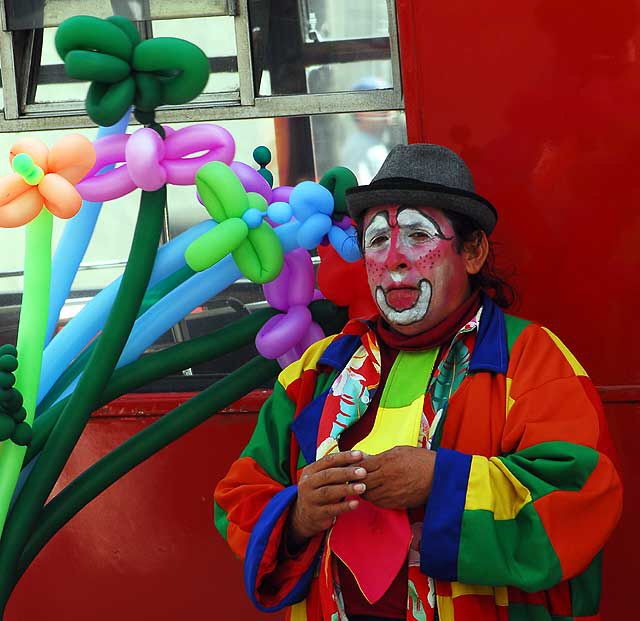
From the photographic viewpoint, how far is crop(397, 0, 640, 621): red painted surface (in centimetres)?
284

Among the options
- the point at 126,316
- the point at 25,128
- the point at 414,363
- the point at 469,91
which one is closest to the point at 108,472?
the point at 126,316

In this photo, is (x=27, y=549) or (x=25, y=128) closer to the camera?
(x=27, y=549)

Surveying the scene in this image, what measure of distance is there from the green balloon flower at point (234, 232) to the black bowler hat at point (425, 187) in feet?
0.67

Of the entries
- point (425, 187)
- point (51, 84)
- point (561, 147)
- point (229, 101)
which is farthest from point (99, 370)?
point (561, 147)

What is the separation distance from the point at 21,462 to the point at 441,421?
899 millimetres

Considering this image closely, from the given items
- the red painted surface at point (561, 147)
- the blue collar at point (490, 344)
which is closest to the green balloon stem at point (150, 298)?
the red painted surface at point (561, 147)

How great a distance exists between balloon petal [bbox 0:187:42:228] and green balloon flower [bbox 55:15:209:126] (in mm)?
209

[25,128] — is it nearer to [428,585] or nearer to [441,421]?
[441,421]

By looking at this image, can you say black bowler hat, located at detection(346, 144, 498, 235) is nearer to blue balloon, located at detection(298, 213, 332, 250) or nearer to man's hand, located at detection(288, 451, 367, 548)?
blue balloon, located at detection(298, 213, 332, 250)

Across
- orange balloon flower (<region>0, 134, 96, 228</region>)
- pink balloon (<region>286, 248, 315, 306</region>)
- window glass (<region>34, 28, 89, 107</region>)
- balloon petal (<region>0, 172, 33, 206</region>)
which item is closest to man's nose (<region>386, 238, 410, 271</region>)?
pink balloon (<region>286, 248, 315, 306</region>)

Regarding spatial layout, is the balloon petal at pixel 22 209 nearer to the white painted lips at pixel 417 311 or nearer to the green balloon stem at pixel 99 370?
the green balloon stem at pixel 99 370

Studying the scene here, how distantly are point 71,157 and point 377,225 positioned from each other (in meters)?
0.66

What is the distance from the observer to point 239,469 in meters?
2.42

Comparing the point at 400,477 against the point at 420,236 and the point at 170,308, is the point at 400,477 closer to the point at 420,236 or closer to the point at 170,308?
the point at 420,236
